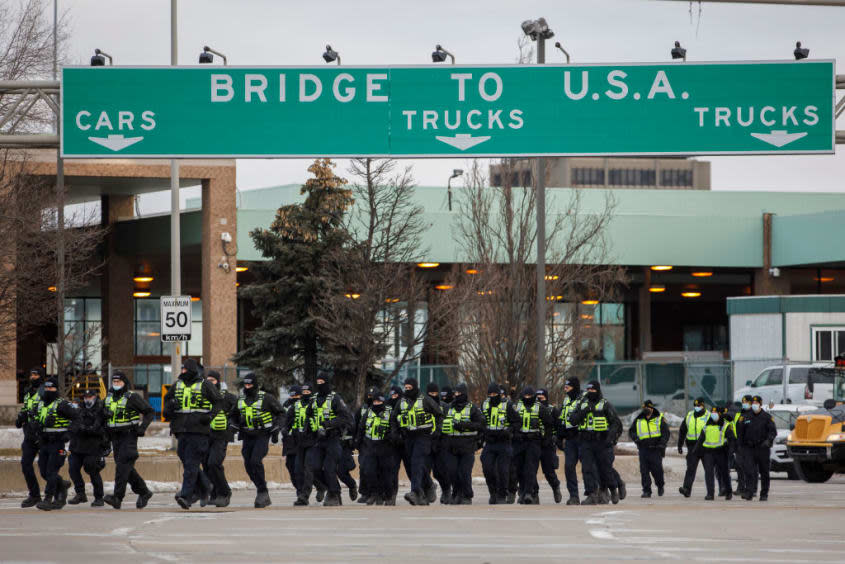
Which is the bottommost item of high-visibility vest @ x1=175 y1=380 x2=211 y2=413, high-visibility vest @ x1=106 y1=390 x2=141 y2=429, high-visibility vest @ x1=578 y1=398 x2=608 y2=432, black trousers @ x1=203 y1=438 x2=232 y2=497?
black trousers @ x1=203 y1=438 x2=232 y2=497

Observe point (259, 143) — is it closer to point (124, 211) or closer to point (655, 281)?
point (124, 211)

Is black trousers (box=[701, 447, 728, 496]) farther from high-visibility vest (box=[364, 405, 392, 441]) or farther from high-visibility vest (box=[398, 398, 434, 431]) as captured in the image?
high-visibility vest (box=[364, 405, 392, 441])

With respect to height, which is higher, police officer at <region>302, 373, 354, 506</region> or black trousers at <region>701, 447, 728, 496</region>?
police officer at <region>302, 373, 354, 506</region>

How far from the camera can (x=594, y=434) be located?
69.9ft

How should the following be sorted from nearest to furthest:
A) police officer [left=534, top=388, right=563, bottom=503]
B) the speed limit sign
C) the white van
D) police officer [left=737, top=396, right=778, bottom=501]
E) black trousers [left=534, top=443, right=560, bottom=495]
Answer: police officer [left=534, top=388, right=563, bottom=503] → black trousers [left=534, top=443, right=560, bottom=495] → police officer [left=737, top=396, right=778, bottom=501] → the speed limit sign → the white van

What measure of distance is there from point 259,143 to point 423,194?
38591mm

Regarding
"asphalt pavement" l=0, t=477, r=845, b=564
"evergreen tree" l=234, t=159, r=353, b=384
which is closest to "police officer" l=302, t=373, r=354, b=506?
"asphalt pavement" l=0, t=477, r=845, b=564

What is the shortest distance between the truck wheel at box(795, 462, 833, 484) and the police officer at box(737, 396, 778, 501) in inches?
168

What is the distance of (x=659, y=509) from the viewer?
19.8 meters

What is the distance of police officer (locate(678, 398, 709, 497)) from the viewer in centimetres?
2395

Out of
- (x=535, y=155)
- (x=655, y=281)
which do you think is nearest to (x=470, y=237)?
(x=535, y=155)

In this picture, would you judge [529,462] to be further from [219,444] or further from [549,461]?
[219,444]

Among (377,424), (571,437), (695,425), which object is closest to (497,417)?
(571,437)

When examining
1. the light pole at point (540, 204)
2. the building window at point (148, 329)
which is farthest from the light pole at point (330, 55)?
the building window at point (148, 329)
